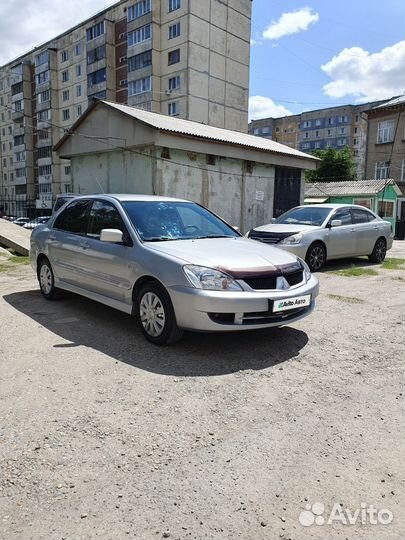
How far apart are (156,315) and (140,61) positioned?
47.0 m

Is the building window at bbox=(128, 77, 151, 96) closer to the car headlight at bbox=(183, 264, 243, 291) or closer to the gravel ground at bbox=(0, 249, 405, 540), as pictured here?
the gravel ground at bbox=(0, 249, 405, 540)

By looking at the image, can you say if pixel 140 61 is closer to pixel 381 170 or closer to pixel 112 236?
pixel 381 170

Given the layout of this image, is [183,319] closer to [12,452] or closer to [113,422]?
[113,422]

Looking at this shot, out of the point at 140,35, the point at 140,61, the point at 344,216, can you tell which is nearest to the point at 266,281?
the point at 344,216

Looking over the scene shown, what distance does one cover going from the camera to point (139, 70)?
149 ft

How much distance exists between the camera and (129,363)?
4.07 metres

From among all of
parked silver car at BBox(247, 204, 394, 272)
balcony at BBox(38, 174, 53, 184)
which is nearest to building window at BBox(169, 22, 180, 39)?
balcony at BBox(38, 174, 53, 184)

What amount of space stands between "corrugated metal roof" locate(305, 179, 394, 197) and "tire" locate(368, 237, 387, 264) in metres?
18.9

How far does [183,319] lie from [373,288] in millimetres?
5027

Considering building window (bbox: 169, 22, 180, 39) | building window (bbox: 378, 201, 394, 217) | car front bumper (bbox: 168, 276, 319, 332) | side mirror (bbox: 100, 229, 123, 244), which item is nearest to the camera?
car front bumper (bbox: 168, 276, 319, 332)

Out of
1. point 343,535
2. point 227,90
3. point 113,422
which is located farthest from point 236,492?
point 227,90

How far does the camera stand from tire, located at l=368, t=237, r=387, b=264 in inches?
447

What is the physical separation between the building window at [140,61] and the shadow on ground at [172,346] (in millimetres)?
44211

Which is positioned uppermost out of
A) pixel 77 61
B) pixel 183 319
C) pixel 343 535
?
pixel 77 61
